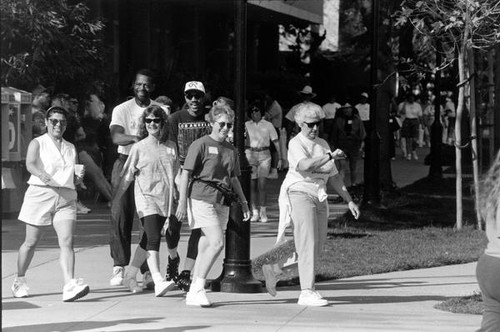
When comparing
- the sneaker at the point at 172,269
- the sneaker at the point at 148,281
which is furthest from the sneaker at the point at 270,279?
the sneaker at the point at 148,281

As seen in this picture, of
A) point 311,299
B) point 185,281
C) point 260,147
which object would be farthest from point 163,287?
point 260,147

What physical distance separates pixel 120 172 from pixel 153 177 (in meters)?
0.66

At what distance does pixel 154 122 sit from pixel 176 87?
47.1 ft

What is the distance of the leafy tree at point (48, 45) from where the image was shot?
16594 millimetres

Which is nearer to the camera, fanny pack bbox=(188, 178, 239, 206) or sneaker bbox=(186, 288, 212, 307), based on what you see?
sneaker bbox=(186, 288, 212, 307)

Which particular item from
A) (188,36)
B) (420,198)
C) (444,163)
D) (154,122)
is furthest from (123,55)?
(154,122)

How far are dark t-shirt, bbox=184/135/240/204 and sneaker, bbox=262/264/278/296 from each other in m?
0.75

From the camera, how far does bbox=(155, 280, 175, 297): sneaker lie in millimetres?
9758

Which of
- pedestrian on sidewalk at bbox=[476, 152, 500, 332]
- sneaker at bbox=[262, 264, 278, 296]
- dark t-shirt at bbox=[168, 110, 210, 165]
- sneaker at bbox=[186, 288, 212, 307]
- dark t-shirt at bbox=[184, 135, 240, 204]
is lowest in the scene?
sneaker at bbox=[186, 288, 212, 307]

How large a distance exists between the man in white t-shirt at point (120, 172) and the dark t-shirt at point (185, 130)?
332mm

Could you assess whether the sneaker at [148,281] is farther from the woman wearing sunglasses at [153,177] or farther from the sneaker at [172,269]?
the woman wearing sunglasses at [153,177]

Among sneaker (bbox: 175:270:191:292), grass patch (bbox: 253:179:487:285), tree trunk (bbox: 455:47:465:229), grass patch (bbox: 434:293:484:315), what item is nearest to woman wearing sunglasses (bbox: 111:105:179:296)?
sneaker (bbox: 175:270:191:292)

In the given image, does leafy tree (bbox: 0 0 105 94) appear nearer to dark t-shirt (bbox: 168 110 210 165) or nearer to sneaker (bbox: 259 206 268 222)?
sneaker (bbox: 259 206 268 222)

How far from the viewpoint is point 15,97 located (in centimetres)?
1368
